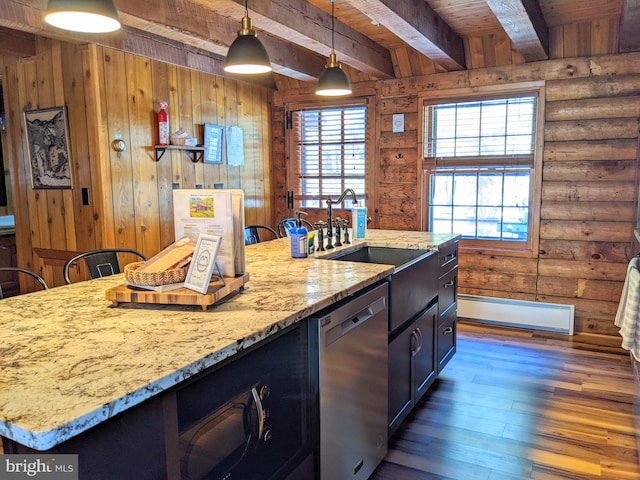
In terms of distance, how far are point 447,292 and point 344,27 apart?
2128mm

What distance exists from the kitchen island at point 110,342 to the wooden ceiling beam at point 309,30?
1636 millimetres

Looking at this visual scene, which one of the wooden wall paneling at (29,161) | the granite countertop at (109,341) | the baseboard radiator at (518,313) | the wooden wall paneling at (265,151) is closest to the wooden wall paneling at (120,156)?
the wooden wall paneling at (29,161)

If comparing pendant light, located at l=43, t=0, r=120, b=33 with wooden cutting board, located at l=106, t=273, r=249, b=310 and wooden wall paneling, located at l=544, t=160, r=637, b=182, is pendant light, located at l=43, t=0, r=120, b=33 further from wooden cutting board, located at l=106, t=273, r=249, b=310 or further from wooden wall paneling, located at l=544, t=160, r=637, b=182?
wooden wall paneling, located at l=544, t=160, r=637, b=182

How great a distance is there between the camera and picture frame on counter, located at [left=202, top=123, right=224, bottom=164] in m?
4.15

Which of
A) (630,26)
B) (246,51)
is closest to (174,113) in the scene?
(246,51)

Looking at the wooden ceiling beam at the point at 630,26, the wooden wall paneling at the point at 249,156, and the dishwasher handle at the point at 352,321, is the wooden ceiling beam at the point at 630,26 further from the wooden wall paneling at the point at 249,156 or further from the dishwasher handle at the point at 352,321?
the wooden wall paneling at the point at 249,156

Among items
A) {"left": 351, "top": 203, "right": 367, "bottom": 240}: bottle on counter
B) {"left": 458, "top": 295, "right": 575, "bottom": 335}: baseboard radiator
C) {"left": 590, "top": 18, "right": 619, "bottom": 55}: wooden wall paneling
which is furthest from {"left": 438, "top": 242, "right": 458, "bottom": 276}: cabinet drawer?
{"left": 590, "top": 18, "right": 619, "bottom": 55}: wooden wall paneling

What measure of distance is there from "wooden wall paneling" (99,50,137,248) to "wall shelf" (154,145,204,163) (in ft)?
0.84

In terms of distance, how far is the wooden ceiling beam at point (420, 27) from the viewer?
2.78 m

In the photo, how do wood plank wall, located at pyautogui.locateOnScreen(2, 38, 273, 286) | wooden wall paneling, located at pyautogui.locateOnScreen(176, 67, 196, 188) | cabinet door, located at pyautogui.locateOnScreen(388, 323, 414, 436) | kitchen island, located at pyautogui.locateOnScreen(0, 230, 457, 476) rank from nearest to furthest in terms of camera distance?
kitchen island, located at pyautogui.locateOnScreen(0, 230, 457, 476), cabinet door, located at pyautogui.locateOnScreen(388, 323, 414, 436), wood plank wall, located at pyautogui.locateOnScreen(2, 38, 273, 286), wooden wall paneling, located at pyautogui.locateOnScreen(176, 67, 196, 188)

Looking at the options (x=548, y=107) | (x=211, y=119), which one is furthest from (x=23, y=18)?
(x=548, y=107)

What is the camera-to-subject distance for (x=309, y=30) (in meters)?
3.31

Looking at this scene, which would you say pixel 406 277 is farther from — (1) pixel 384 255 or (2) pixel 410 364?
(1) pixel 384 255

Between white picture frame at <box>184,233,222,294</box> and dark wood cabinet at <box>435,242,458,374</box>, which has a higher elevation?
white picture frame at <box>184,233,222,294</box>
